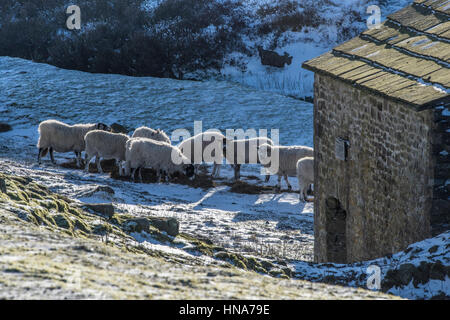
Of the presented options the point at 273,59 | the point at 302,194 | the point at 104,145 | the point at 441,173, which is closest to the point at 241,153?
the point at 302,194

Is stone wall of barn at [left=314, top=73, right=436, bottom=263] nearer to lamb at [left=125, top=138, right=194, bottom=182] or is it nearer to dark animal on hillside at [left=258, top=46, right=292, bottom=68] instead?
lamb at [left=125, top=138, right=194, bottom=182]

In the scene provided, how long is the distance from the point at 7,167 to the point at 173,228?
957 cm

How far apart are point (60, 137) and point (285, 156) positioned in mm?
7371

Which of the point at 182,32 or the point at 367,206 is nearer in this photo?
the point at 367,206

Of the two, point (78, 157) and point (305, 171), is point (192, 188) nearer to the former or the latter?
point (305, 171)

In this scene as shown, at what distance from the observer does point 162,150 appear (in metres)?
23.1

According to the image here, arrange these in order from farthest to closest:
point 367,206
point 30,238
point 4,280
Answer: point 367,206 → point 30,238 → point 4,280


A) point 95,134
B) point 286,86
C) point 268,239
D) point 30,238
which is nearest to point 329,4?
point 286,86

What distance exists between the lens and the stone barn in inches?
441

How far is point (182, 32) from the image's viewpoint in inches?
1543

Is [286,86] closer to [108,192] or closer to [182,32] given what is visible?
[182,32]

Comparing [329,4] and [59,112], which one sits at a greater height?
[329,4]

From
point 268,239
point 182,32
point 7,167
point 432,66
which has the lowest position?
point 268,239

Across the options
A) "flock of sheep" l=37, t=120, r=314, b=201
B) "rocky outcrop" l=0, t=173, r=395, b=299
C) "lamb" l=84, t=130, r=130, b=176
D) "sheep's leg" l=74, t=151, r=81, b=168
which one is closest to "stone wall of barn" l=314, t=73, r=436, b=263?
"rocky outcrop" l=0, t=173, r=395, b=299
